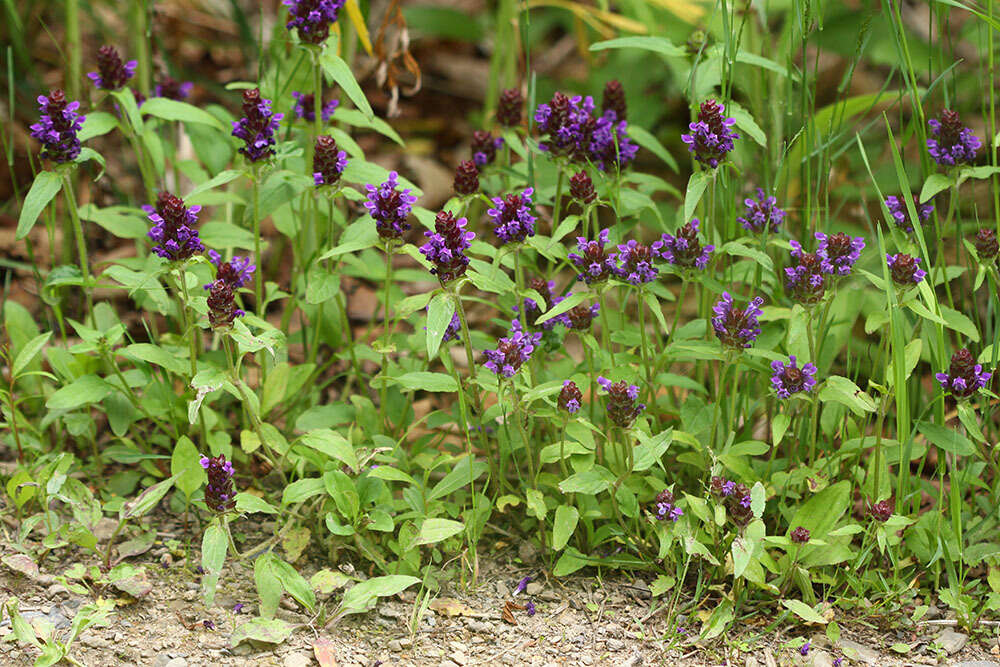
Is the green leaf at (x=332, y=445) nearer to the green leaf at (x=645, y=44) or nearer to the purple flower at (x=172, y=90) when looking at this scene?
the green leaf at (x=645, y=44)

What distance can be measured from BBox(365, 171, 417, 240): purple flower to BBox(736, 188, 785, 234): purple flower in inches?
29.9

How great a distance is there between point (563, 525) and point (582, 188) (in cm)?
73

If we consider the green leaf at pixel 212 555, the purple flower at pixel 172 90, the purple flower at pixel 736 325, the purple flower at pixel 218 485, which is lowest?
the green leaf at pixel 212 555

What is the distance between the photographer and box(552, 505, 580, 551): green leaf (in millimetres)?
2088

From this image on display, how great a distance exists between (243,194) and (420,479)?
102 cm

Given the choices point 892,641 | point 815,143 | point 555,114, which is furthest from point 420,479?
point 815,143

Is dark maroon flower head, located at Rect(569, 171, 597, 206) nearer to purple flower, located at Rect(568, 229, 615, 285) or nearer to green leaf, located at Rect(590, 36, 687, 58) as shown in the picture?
purple flower, located at Rect(568, 229, 615, 285)

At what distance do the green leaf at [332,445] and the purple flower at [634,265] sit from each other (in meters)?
0.68

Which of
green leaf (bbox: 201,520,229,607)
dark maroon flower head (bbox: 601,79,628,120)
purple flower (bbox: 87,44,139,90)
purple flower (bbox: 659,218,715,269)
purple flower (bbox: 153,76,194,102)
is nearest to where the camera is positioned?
green leaf (bbox: 201,520,229,607)

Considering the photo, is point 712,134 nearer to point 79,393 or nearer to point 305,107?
point 305,107

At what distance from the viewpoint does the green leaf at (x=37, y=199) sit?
2105 mm

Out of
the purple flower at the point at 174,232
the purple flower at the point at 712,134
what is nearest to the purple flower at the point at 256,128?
the purple flower at the point at 174,232

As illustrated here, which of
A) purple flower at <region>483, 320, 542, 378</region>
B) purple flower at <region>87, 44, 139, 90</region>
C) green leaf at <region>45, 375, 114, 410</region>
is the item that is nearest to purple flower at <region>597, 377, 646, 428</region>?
purple flower at <region>483, 320, 542, 378</region>

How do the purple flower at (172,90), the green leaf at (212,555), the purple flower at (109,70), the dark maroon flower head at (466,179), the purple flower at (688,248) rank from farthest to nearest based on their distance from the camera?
the purple flower at (172,90), the purple flower at (109,70), the dark maroon flower head at (466,179), the purple flower at (688,248), the green leaf at (212,555)
